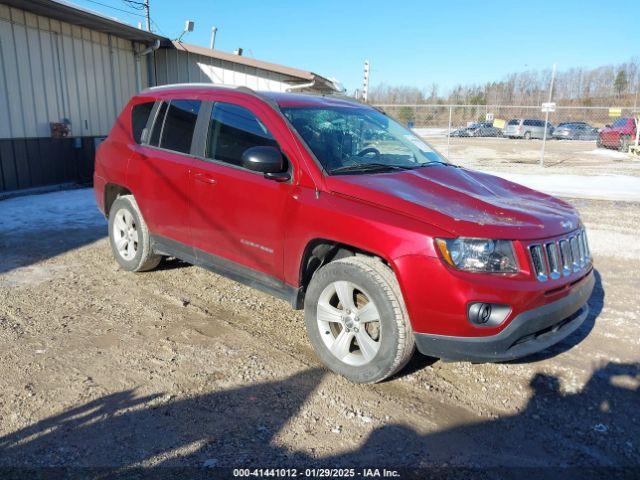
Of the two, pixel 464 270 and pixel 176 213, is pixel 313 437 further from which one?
pixel 176 213

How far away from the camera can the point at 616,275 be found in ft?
18.5

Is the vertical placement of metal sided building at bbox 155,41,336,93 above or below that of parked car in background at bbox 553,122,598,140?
above

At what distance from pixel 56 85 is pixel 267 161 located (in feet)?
32.0

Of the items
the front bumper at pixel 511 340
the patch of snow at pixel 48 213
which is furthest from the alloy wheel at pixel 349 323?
the patch of snow at pixel 48 213

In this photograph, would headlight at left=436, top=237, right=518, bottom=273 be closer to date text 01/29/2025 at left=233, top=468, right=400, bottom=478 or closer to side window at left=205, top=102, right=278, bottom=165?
date text 01/29/2025 at left=233, top=468, right=400, bottom=478

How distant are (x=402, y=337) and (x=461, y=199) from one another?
39.9 inches

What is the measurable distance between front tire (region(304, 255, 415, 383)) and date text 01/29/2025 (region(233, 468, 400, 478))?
74cm

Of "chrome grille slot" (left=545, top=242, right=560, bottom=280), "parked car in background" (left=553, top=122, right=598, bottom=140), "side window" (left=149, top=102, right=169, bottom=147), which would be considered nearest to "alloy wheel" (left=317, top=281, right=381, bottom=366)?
"chrome grille slot" (left=545, top=242, right=560, bottom=280)

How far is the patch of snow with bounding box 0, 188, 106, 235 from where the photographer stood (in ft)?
25.1

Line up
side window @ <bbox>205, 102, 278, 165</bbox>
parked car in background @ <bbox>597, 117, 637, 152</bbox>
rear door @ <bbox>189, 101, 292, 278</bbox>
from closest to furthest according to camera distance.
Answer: rear door @ <bbox>189, 101, 292, 278</bbox> → side window @ <bbox>205, 102, 278, 165</bbox> → parked car in background @ <bbox>597, 117, 637, 152</bbox>

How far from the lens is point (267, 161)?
349 centimetres

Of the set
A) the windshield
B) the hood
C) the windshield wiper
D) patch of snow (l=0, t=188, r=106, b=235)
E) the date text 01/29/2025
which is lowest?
the date text 01/29/2025

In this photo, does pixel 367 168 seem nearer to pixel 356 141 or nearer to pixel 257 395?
pixel 356 141

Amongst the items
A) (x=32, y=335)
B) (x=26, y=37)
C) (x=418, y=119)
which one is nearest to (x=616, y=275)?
(x=32, y=335)
